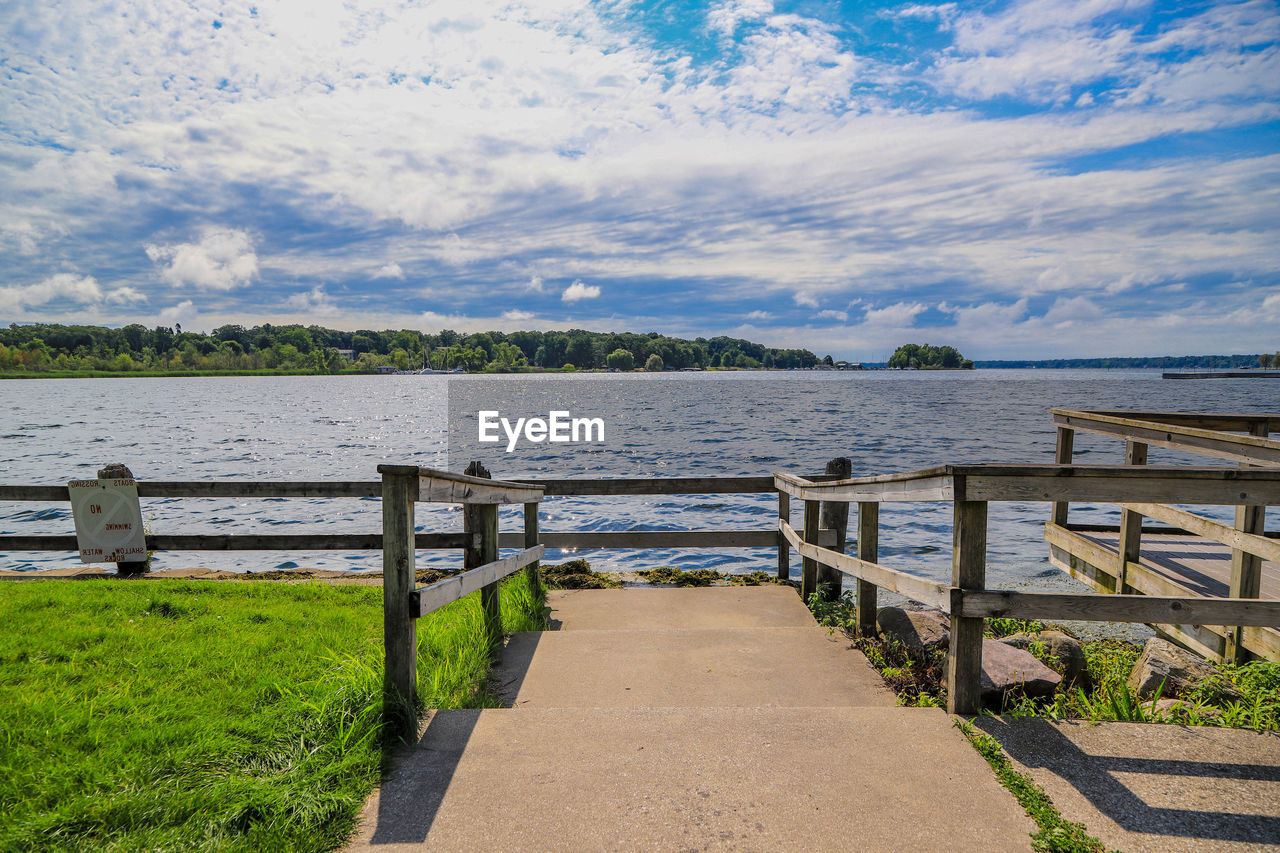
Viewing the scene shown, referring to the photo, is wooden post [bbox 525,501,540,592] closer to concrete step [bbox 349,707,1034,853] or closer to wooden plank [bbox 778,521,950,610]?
wooden plank [bbox 778,521,950,610]

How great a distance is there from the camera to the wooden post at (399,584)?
137 inches

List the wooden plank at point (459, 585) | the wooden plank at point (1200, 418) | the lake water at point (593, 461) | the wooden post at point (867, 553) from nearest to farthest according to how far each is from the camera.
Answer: the wooden plank at point (459, 585) < the wooden post at point (867, 553) < the wooden plank at point (1200, 418) < the lake water at point (593, 461)

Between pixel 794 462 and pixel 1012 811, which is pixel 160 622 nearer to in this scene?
pixel 1012 811

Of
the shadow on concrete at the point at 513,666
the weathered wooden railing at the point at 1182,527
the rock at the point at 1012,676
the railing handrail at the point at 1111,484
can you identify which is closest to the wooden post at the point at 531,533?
the shadow on concrete at the point at 513,666

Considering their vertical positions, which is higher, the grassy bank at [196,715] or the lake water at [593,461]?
the grassy bank at [196,715]

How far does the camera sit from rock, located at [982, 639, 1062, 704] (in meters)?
3.98

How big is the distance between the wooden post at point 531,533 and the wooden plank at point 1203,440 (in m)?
5.78

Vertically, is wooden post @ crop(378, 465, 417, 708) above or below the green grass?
above

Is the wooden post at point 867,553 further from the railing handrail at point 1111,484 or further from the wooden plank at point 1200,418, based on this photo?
the wooden plank at point 1200,418

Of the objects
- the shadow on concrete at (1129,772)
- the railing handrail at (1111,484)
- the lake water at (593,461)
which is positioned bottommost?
the lake water at (593,461)

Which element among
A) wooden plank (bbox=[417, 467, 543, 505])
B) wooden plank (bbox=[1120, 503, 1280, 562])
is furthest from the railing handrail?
wooden plank (bbox=[417, 467, 543, 505])

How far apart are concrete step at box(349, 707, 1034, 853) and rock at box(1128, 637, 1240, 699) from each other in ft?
7.08

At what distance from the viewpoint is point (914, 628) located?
516 cm

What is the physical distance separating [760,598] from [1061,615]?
3974 millimetres
